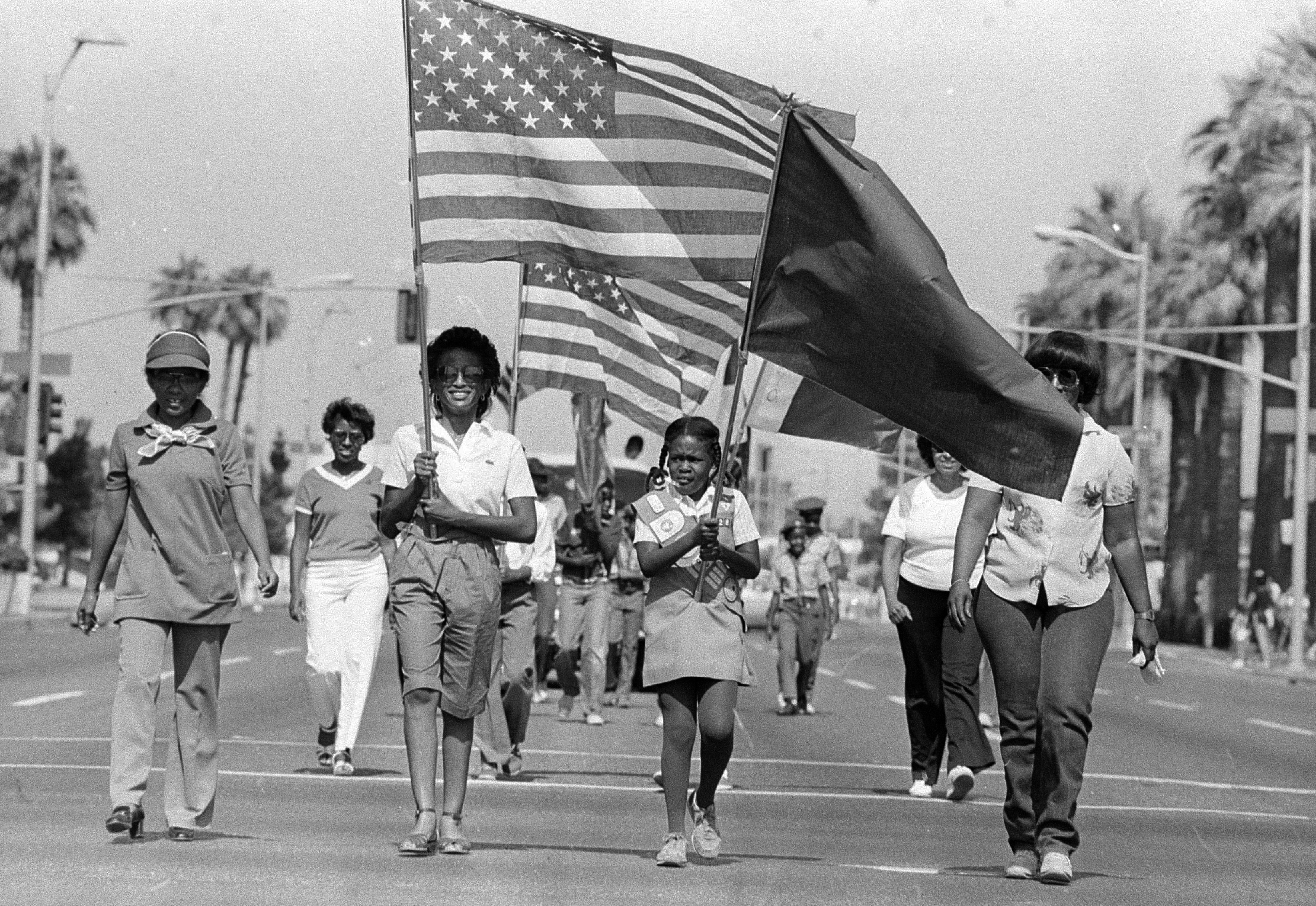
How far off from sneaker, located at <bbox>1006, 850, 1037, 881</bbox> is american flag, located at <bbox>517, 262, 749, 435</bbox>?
4839mm

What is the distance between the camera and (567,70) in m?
9.45

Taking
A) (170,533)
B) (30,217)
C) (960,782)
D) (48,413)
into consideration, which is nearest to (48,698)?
(960,782)

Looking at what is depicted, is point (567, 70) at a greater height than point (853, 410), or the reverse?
point (567, 70)

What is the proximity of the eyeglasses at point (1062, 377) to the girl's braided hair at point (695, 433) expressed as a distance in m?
1.22

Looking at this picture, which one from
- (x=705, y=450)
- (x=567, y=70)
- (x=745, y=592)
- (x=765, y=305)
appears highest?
(x=567, y=70)

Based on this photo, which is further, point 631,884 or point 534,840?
point 534,840

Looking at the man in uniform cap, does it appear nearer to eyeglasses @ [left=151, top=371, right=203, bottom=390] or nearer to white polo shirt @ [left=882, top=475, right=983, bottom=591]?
white polo shirt @ [left=882, top=475, right=983, bottom=591]

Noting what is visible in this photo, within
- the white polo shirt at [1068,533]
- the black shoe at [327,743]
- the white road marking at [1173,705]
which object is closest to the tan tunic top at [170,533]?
the white polo shirt at [1068,533]

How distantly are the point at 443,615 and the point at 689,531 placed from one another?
0.94 metres

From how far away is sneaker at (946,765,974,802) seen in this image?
11.8 metres

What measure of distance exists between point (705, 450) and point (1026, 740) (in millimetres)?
1574

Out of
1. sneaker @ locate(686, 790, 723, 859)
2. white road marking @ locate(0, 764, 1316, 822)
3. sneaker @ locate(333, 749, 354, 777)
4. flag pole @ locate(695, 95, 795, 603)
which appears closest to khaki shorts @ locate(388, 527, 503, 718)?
flag pole @ locate(695, 95, 795, 603)

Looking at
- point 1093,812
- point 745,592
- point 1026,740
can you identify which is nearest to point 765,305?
point 1026,740

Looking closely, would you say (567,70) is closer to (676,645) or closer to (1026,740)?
(676,645)
